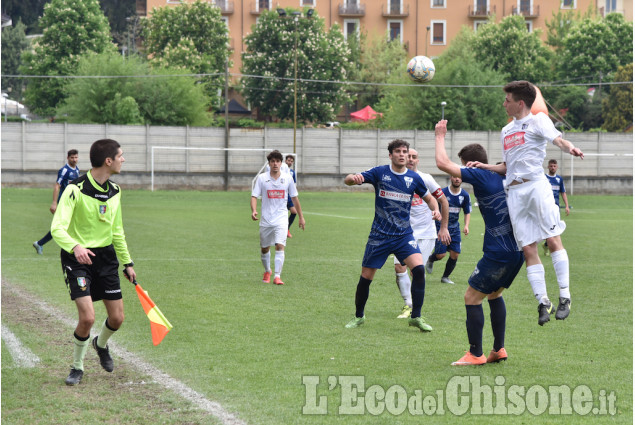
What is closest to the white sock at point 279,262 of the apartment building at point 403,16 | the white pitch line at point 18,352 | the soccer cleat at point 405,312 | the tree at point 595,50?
the soccer cleat at point 405,312

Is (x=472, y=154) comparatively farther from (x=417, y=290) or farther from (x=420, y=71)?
(x=420, y=71)

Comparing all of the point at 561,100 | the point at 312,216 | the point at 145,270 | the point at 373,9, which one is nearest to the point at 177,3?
the point at 373,9

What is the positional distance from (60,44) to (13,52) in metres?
24.3

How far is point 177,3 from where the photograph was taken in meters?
83.4

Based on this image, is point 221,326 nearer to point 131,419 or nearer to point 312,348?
point 312,348

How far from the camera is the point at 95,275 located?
7.07m

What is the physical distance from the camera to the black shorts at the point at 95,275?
6875mm

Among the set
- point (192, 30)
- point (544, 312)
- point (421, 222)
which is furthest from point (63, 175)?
point (192, 30)

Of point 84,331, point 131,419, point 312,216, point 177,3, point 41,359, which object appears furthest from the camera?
point 177,3

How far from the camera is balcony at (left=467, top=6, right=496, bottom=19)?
281 feet

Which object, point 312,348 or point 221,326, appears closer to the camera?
point 312,348

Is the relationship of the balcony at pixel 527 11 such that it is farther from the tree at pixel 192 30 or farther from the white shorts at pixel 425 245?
the white shorts at pixel 425 245

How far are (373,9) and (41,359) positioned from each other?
82262 mm

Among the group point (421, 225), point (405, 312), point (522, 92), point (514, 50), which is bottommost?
point (405, 312)
